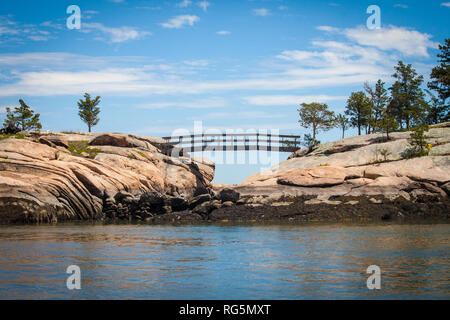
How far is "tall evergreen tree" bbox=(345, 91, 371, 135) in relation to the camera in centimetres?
6781

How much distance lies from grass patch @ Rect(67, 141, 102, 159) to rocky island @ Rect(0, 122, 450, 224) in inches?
3.7

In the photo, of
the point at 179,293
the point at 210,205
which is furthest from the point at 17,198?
the point at 179,293

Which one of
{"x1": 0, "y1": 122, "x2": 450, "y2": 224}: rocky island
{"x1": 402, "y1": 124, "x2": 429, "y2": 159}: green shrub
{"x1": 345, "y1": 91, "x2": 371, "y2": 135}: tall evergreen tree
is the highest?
{"x1": 345, "y1": 91, "x2": 371, "y2": 135}: tall evergreen tree

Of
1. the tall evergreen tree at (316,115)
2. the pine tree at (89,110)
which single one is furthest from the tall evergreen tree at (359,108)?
the pine tree at (89,110)

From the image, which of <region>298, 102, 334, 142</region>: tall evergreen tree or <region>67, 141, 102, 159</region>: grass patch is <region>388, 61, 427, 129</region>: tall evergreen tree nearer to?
<region>298, 102, 334, 142</region>: tall evergreen tree

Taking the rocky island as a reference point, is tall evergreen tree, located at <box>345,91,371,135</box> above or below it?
above

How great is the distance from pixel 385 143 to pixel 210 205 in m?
21.9

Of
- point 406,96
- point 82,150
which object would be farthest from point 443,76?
point 82,150

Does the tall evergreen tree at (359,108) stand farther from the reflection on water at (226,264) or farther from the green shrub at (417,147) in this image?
the reflection on water at (226,264)

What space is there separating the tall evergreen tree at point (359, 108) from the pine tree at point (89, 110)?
37.7 m

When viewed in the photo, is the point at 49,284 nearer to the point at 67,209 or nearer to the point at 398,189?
the point at 67,209

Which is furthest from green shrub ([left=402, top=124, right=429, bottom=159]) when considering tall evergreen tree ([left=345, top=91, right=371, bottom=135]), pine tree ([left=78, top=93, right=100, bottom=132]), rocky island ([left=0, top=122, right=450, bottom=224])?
pine tree ([left=78, top=93, right=100, bottom=132])

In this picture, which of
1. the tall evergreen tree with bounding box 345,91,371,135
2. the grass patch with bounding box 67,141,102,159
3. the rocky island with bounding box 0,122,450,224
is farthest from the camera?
the tall evergreen tree with bounding box 345,91,371,135

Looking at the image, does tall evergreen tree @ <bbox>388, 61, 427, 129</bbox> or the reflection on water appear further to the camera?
tall evergreen tree @ <bbox>388, 61, 427, 129</bbox>
